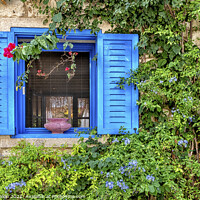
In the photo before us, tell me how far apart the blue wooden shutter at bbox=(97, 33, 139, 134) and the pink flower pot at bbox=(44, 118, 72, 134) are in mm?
599

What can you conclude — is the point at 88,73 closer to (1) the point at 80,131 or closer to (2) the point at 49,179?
(1) the point at 80,131

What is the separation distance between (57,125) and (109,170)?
100cm

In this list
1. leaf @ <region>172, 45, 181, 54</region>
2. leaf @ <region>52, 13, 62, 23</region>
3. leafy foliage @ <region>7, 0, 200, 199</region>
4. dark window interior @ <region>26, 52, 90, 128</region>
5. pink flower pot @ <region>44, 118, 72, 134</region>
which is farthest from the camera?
dark window interior @ <region>26, 52, 90, 128</region>

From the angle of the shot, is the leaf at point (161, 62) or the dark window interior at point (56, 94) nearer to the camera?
the leaf at point (161, 62)

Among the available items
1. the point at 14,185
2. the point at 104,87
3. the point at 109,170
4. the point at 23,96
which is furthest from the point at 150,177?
the point at 23,96

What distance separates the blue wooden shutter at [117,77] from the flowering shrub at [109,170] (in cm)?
26

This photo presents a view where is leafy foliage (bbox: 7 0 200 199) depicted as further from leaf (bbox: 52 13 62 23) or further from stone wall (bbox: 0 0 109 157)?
stone wall (bbox: 0 0 109 157)

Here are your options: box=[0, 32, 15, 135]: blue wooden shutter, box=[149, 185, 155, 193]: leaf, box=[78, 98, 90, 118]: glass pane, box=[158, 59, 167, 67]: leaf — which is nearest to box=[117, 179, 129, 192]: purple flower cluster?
box=[149, 185, 155, 193]: leaf

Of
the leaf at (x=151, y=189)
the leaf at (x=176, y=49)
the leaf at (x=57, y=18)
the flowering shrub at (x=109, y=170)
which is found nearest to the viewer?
the leaf at (x=151, y=189)

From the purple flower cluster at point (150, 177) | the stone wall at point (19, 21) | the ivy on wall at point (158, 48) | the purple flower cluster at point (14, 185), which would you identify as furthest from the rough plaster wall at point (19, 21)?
the purple flower cluster at point (150, 177)

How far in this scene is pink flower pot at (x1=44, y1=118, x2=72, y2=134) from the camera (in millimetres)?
3662

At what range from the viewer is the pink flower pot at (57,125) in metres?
3.66

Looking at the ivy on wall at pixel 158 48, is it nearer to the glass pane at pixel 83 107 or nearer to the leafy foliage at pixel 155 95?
the leafy foliage at pixel 155 95

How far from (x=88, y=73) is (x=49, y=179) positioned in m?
1.69
